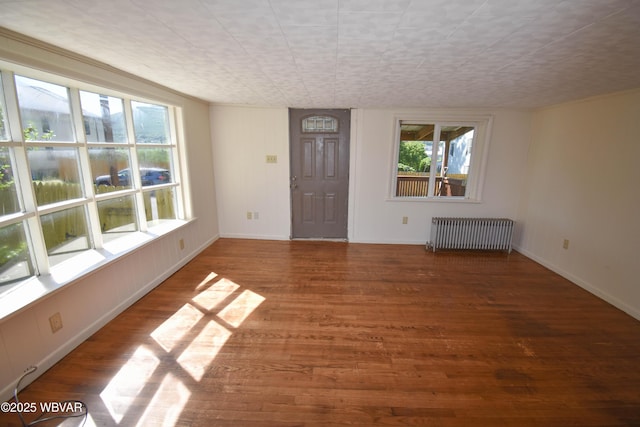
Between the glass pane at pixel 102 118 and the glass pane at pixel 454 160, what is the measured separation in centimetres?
411

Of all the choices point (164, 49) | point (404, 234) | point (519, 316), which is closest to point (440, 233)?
point (404, 234)

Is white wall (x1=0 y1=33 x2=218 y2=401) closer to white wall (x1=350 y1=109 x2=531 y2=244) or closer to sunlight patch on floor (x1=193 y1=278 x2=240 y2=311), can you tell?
sunlight patch on floor (x1=193 y1=278 x2=240 y2=311)

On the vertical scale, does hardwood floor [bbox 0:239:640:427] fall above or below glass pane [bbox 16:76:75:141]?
below

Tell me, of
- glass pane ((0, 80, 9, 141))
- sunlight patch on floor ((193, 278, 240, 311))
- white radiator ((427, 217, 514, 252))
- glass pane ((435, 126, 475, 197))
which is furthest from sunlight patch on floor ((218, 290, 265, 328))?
glass pane ((435, 126, 475, 197))

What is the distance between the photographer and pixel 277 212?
4.48 metres

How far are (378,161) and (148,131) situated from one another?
3.09 meters

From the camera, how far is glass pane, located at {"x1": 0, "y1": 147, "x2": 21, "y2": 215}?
1.69 meters

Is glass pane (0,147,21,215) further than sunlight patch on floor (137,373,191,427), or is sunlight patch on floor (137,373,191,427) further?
glass pane (0,147,21,215)

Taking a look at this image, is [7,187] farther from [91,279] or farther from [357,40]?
[357,40]

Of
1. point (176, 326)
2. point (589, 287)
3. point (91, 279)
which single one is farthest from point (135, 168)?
point (589, 287)

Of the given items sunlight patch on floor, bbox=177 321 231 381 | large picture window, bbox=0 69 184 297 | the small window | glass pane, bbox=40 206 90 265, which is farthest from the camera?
the small window

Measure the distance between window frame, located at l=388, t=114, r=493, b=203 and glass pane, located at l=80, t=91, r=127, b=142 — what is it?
3.43 metres

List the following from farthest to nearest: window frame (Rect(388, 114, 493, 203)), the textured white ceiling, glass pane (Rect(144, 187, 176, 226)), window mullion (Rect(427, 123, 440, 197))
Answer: window mullion (Rect(427, 123, 440, 197)) → window frame (Rect(388, 114, 493, 203)) → glass pane (Rect(144, 187, 176, 226)) → the textured white ceiling

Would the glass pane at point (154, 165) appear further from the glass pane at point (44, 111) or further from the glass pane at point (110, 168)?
the glass pane at point (44, 111)
